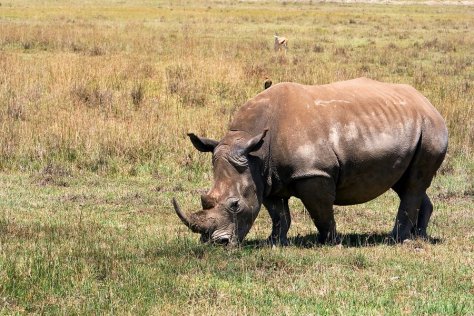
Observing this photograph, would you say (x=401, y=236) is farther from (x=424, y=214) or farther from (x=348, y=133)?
(x=348, y=133)

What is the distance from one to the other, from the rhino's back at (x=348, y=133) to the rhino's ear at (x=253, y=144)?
1.07 ft

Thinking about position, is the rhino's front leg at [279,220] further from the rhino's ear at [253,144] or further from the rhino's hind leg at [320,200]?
the rhino's ear at [253,144]

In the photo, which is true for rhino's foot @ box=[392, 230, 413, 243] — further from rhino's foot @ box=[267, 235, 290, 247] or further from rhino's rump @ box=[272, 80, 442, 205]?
rhino's foot @ box=[267, 235, 290, 247]

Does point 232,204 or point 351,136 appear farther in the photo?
point 351,136

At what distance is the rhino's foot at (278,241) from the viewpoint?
8.58m

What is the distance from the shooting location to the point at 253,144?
819 centimetres

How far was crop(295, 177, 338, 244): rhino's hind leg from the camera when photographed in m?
8.44

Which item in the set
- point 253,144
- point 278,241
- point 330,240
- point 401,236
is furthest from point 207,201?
point 401,236

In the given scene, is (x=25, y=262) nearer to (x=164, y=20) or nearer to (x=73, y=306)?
(x=73, y=306)

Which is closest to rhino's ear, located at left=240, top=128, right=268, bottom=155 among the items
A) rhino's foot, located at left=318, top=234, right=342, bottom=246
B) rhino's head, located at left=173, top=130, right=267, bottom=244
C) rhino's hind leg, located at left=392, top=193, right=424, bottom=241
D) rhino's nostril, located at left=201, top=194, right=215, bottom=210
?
rhino's head, located at left=173, top=130, right=267, bottom=244

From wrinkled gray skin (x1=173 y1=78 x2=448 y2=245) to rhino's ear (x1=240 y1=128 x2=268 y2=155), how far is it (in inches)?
0.4

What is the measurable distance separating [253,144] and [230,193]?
0.55 meters

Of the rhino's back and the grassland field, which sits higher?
the rhino's back

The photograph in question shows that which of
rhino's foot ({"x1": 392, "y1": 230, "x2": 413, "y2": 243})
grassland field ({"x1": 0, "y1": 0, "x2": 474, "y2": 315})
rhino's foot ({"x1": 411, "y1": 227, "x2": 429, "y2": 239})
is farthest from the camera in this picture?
rhino's foot ({"x1": 411, "y1": 227, "x2": 429, "y2": 239})
